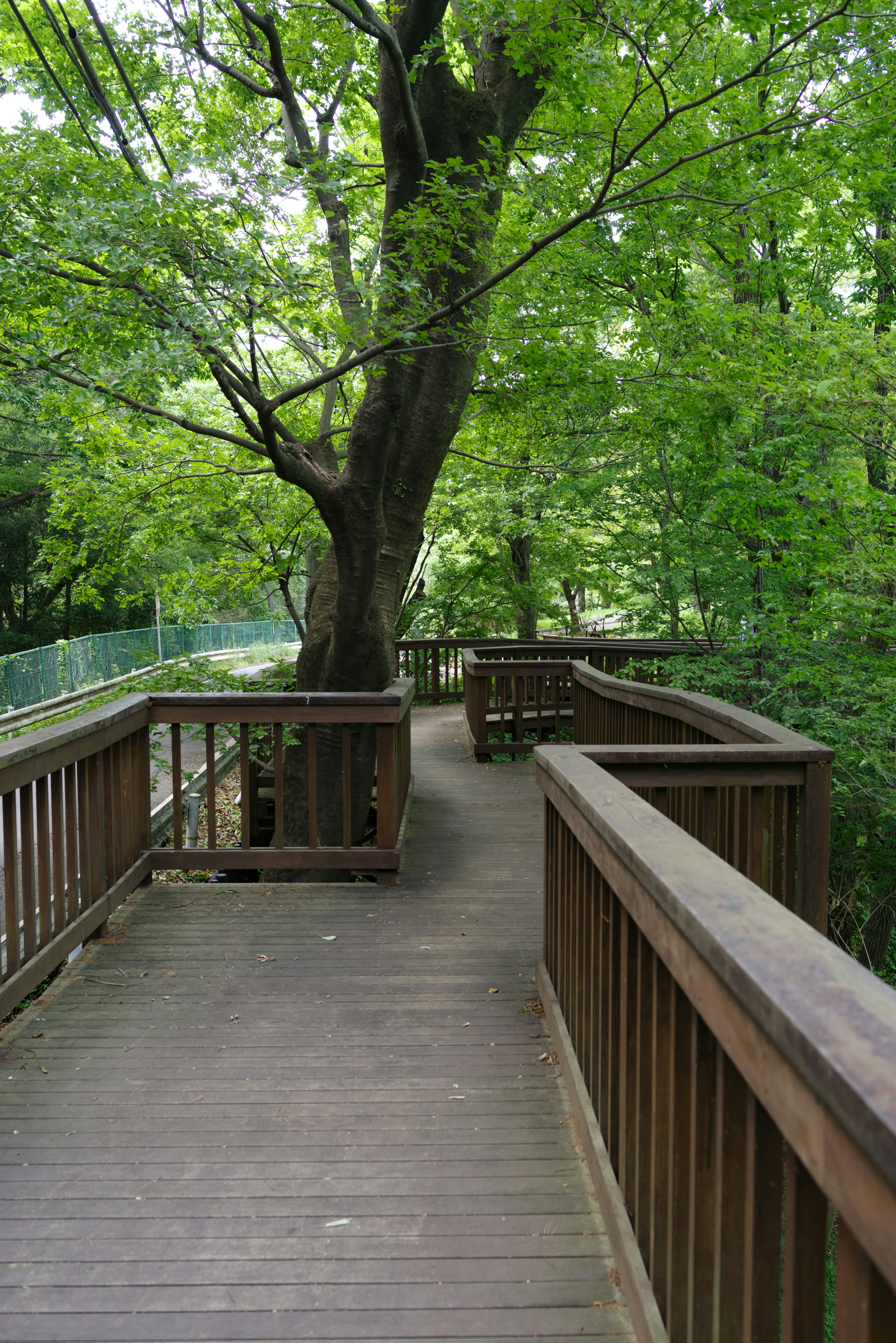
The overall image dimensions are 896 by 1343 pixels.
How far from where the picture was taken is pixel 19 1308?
185cm

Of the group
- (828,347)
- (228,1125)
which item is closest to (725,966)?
(228,1125)

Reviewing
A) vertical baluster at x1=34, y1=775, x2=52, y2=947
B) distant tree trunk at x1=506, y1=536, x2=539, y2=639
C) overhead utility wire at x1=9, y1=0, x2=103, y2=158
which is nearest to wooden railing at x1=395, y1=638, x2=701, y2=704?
distant tree trunk at x1=506, y1=536, x2=539, y2=639

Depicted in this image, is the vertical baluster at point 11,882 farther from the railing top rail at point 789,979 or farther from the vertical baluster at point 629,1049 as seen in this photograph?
the railing top rail at point 789,979

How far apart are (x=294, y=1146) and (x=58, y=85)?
7.07 meters

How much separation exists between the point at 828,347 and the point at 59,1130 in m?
5.29

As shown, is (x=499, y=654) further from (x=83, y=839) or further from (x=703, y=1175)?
(x=703, y=1175)

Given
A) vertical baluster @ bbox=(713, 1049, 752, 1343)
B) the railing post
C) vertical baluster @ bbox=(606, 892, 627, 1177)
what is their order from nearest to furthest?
1. vertical baluster @ bbox=(713, 1049, 752, 1343)
2. vertical baluster @ bbox=(606, 892, 627, 1177)
3. the railing post

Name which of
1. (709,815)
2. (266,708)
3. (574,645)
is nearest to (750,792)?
(709,815)

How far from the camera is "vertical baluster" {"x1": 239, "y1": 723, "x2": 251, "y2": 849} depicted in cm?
478

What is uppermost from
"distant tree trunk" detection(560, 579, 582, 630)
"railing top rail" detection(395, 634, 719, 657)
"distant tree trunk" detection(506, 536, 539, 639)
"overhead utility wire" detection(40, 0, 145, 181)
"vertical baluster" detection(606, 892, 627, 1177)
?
"overhead utility wire" detection(40, 0, 145, 181)

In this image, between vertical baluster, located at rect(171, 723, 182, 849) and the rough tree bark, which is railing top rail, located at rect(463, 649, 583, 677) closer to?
the rough tree bark

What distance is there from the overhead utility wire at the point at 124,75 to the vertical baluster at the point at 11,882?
13.3 feet

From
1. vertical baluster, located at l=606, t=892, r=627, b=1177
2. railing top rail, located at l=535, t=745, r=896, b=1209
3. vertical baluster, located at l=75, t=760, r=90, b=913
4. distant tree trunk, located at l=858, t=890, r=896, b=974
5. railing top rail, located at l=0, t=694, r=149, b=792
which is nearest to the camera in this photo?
railing top rail, located at l=535, t=745, r=896, b=1209

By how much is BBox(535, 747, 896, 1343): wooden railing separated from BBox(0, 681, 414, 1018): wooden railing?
1.94 meters
